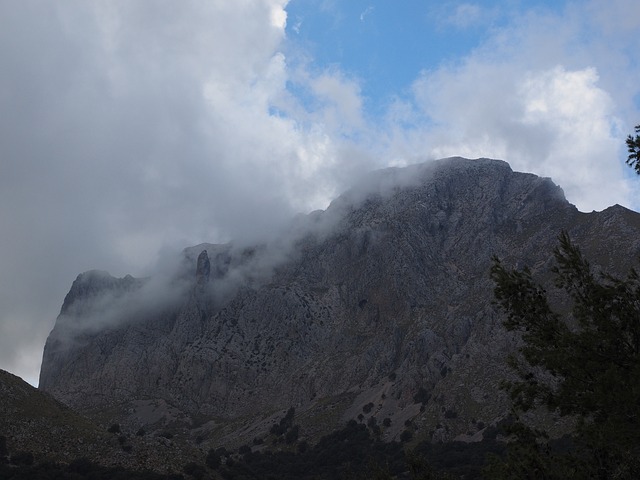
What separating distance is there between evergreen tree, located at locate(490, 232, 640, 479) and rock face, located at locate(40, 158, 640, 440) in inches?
4444

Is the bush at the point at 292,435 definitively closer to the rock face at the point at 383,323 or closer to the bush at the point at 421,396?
the rock face at the point at 383,323

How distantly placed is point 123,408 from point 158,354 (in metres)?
23.1

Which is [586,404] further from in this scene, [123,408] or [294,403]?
[123,408]

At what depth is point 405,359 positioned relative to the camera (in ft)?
497

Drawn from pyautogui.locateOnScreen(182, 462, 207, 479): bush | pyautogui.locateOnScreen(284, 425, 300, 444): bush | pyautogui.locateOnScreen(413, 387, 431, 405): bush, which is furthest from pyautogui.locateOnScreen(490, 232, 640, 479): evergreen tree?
pyautogui.locateOnScreen(284, 425, 300, 444): bush

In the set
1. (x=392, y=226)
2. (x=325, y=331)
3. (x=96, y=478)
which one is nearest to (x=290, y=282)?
(x=325, y=331)

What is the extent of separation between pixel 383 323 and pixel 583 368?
498 ft

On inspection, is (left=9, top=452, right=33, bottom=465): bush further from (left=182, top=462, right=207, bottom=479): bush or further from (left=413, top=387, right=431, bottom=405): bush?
(left=413, top=387, right=431, bottom=405): bush

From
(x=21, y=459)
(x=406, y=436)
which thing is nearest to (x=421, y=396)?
(x=406, y=436)

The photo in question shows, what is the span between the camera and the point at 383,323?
173250mm

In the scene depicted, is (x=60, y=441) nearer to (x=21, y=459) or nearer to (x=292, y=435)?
(x=21, y=459)

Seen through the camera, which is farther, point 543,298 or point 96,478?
point 96,478

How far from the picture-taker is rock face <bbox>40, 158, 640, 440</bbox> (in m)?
145

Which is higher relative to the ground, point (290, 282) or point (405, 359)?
point (290, 282)
